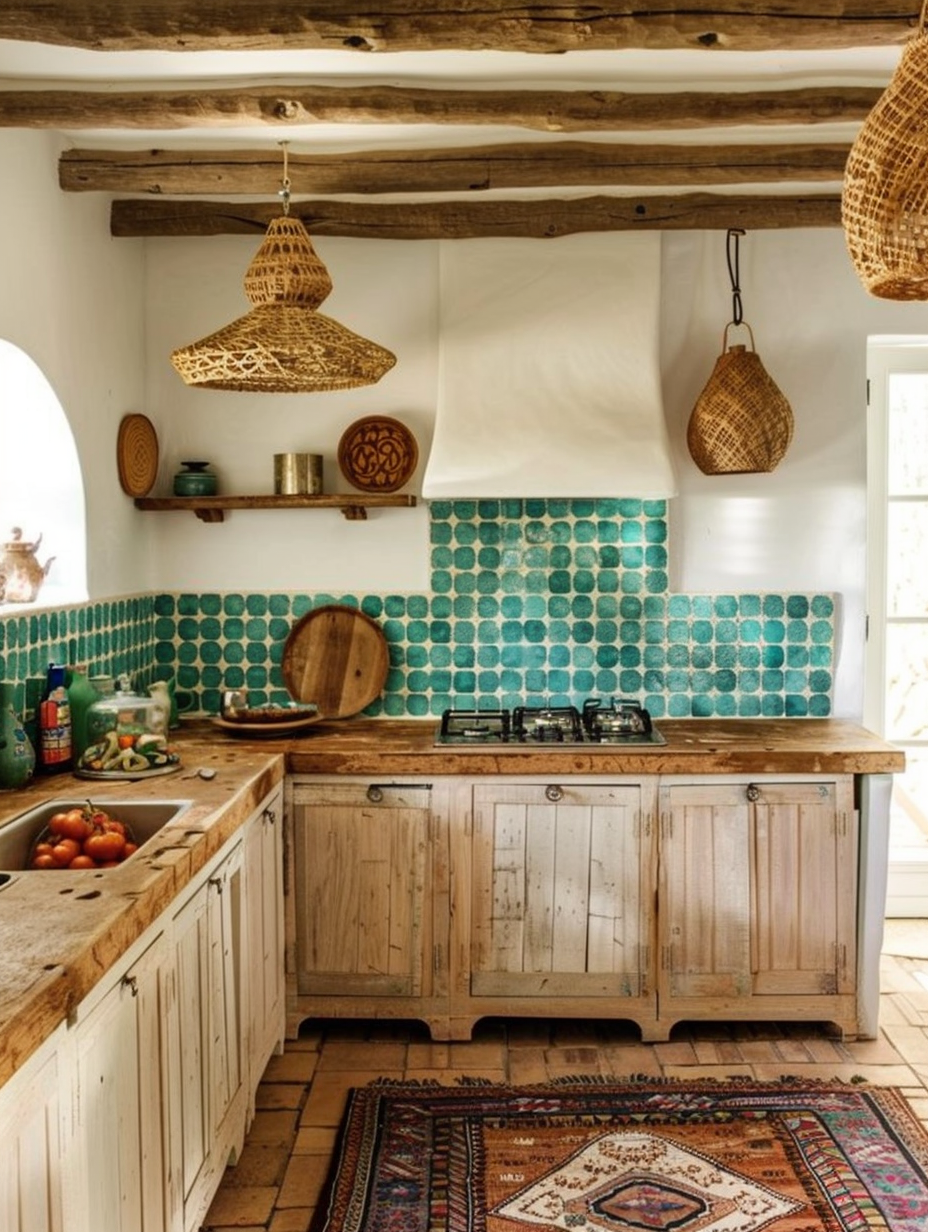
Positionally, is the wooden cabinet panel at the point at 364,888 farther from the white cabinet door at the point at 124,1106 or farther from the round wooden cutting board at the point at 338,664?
the white cabinet door at the point at 124,1106

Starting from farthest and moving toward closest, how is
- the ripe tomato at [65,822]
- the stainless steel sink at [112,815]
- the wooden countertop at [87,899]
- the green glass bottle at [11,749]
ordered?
the green glass bottle at [11,749] → the stainless steel sink at [112,815] → the ripe tomato at [65,822] → the wooden countertop at [87,899]

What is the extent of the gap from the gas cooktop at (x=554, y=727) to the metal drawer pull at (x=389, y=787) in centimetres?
17

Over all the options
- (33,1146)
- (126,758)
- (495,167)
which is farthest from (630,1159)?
(495,167)

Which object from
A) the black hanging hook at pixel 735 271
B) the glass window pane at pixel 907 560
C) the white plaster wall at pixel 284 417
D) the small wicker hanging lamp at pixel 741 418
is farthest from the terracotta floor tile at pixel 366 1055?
the black hanging hook at pixel 735 271

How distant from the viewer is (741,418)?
149 inches

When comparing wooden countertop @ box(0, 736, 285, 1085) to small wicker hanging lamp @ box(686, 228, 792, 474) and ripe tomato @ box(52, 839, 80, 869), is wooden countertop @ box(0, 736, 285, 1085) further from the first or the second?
small wicker hanging lamp @ box(686, 228, 792, 474)

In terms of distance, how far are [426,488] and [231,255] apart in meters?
1.15

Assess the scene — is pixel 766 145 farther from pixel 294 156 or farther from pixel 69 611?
pixel 69 611

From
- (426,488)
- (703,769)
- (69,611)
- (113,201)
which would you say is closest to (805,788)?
(703,769)

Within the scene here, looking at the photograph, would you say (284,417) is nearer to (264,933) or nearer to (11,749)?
(11,749)

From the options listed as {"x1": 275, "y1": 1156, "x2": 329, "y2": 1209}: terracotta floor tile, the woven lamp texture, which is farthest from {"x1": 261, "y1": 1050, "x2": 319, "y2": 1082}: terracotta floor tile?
the woven lamp texture

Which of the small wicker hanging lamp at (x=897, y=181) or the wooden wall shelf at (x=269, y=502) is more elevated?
the small wicker hanging lamp at (x=897, y=181)

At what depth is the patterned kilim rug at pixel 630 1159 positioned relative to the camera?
8.62ft

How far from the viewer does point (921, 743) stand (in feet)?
14.6
